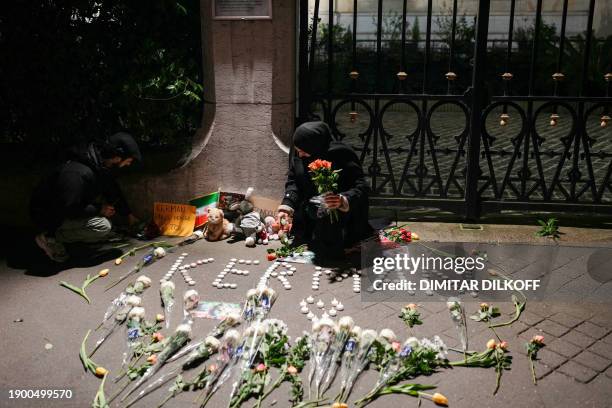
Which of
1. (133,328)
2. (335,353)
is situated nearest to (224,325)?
(133,328)

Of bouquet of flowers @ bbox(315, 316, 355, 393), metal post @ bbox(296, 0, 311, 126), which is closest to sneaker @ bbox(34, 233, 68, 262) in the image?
metal post @ bbox(296, 0, 311, 126)

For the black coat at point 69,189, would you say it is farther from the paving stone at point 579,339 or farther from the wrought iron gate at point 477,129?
the paving stone at point 579,339

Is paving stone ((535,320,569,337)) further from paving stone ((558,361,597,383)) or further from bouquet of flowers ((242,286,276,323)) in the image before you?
bouquet of flowers ((242,286,276,323))

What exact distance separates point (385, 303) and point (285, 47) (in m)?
2.93

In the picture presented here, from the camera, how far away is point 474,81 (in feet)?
22.2

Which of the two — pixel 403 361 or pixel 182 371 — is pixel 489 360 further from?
pixel 182 371

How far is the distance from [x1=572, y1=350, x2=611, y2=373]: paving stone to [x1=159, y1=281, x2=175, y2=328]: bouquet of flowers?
10.0ft

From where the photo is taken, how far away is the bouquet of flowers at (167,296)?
17.2 ft

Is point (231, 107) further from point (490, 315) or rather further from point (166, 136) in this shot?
point (490, 315)

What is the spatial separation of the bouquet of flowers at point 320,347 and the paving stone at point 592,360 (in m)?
1.71

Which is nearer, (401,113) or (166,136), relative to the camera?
Answer: (166,136)

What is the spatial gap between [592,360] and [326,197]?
2.58m

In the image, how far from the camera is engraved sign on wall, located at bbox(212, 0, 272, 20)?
663 cm

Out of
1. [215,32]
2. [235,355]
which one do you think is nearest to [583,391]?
[235,355]
